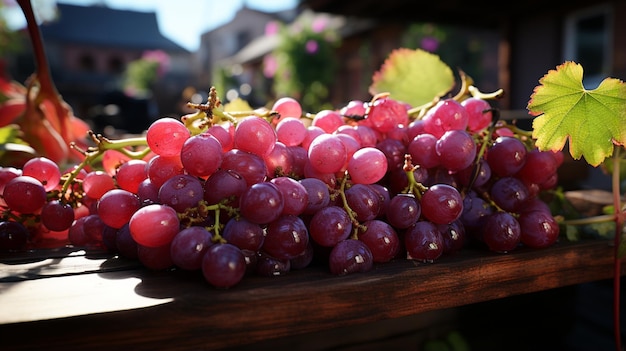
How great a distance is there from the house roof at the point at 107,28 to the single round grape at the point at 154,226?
39564 millimetres

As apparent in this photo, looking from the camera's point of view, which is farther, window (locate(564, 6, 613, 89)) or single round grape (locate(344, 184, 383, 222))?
window (locate(564, 6, 613, 89))

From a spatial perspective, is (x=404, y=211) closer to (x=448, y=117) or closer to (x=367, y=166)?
(x=367, y=166)

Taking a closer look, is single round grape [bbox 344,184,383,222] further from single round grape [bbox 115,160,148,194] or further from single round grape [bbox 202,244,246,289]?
single round grape [bbox 115,160,148,194]

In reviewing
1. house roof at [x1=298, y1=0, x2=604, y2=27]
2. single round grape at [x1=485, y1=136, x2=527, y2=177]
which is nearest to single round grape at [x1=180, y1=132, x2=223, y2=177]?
single round grape at [x1=485, y1=136, x2=527, y2=177]

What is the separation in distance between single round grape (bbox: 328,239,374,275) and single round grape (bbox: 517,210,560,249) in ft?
0.82

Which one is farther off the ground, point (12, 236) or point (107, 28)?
point (107, 28)

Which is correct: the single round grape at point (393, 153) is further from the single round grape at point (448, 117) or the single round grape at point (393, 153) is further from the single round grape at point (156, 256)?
the single round grape at point (156, 256)

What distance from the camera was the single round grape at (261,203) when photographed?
518 mm

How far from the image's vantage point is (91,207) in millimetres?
749

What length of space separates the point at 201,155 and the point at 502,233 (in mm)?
412

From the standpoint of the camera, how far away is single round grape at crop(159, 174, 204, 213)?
56 centimetres

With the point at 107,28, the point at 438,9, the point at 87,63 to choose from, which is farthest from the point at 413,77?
the point at 107,28

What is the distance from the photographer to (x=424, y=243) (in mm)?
584

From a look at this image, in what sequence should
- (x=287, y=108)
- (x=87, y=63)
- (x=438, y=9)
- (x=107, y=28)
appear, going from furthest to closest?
(x=107, y=28), (x=87, y=63), (x=438, y=9), (x=287, y=108)
